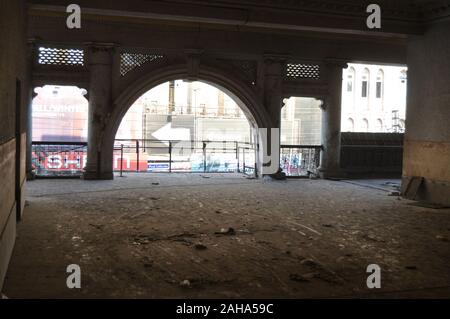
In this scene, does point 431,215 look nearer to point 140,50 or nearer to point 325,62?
point 325,62

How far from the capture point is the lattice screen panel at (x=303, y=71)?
1298 centimetres

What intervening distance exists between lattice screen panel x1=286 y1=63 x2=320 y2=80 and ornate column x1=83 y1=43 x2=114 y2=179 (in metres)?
5.04

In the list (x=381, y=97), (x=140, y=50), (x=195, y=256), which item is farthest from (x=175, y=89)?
(x=195, y=256)

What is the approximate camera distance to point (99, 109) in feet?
37.7

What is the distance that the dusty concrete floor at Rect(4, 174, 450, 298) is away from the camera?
3602mm

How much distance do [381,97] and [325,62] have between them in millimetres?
21389

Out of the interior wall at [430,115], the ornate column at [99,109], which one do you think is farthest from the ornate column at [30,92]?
the interior wall at [430,115]

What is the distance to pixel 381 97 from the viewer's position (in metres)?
32.5

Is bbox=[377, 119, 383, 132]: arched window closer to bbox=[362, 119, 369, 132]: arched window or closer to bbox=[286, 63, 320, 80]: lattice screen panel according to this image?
bbox=[362, 119, 369, 132]: arched window

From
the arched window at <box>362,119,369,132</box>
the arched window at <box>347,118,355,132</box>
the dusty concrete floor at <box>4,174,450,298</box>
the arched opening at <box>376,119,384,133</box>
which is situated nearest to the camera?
the dusty concrete floor at <box>4,174,450,298</box>

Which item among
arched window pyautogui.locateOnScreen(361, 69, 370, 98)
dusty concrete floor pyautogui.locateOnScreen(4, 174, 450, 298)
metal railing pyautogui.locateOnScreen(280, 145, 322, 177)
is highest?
arched window pyautogui.locateOnScreen(361, 69, 370, 98)

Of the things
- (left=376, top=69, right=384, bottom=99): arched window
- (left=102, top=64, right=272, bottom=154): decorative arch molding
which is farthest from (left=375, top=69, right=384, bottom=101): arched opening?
(left=102, top=64, right=272, bottom=154): decorative arch molding

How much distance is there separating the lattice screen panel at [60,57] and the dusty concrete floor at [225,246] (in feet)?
13.4

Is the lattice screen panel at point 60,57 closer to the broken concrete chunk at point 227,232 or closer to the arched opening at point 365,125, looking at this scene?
the broken concrete chunk at point 227,232
